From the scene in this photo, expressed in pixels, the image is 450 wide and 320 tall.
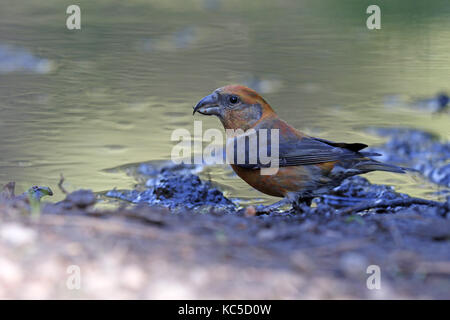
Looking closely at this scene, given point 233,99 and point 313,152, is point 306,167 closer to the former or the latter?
point 313,152

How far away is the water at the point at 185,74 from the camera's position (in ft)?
22.5

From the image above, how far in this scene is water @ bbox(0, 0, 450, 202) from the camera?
6852 mm

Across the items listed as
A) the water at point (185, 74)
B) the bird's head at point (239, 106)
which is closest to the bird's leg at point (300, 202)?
the water at point (185, 74)

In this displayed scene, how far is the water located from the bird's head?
2.52ft

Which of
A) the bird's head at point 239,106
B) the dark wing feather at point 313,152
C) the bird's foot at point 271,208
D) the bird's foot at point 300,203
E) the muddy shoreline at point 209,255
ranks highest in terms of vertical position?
the bird's head at point 239,106

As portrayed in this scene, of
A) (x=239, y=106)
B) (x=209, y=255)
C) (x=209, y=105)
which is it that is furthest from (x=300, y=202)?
(x=209, y=255)

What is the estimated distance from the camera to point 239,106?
557cm

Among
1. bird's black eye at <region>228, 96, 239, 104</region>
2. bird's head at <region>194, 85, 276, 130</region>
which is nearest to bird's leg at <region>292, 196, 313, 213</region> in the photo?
bird's head at <region>194, 85, 276, 130</region>

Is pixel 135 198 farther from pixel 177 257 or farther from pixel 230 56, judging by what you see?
pixel 230 56

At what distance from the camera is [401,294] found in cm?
266

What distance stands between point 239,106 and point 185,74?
14.2 ft

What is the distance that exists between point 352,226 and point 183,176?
2521 mm

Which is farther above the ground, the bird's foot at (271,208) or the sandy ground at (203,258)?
the sandy ground at (203,258)

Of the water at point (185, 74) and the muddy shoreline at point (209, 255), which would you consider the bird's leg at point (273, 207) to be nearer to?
the water at point (185, 74)
